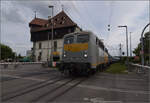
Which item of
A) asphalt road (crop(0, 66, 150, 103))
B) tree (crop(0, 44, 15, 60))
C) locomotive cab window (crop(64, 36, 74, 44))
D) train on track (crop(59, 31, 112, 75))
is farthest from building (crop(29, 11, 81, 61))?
asphalt road (crop(0, 66, 150, 103))

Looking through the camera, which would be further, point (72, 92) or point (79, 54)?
point (79, 54)

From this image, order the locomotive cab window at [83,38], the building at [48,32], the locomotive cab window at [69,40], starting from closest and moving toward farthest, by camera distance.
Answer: the locomotive cab window at [83,38] < the locomotive cab window at [69,40] < the building at [48,32]

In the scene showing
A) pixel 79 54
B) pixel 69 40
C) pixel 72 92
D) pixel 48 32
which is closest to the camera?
pixel 72 92

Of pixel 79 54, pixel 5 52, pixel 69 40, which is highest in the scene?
pixel 5 52

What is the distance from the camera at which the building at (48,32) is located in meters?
42.4

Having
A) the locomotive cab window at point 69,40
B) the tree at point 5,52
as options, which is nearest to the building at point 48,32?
the locomotive cab window at point 69,40

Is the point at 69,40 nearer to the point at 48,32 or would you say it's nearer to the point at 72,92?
the point at 72,92

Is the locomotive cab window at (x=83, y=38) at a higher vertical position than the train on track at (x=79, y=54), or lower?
higher

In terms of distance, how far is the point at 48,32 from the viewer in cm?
4425

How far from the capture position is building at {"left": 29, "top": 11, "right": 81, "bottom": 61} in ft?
139

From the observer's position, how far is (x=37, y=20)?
172ft

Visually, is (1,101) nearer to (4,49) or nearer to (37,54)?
(37,54)

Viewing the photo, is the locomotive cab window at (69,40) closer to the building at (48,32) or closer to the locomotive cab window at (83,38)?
the locomotive cab window at (83,38)

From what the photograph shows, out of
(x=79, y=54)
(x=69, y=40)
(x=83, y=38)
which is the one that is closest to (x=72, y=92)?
(x=79, y=54)
